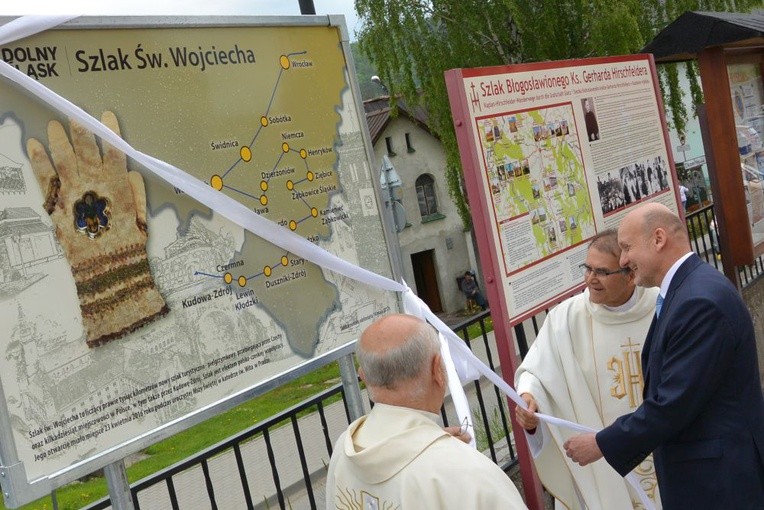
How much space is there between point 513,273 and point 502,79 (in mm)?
899

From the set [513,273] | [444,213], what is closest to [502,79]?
[513,273]

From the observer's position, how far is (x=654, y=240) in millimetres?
3531

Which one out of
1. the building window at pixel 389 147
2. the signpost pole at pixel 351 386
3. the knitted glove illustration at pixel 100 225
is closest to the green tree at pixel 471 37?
the building window at pixel 389 147

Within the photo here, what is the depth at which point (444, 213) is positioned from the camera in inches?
1481

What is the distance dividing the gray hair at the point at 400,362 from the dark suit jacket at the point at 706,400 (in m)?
1.29

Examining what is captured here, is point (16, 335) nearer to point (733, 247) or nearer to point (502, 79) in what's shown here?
point (502, 79)

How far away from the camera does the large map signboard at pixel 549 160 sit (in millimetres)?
4059

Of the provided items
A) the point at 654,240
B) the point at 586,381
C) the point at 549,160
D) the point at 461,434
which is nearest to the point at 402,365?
the point at 461,434

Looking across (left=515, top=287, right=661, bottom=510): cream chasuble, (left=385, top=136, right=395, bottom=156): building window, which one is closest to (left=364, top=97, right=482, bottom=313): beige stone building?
(left=385, top=136, right=395, bottom=156): building window

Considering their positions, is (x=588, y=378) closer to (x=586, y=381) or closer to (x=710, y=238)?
(x=586, y=381)

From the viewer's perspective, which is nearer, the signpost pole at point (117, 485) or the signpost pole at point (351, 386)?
the signpost pole at point (117, 485)

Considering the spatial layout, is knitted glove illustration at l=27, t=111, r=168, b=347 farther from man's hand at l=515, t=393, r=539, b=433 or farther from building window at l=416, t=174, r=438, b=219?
building window at l=416, t=174, r=438, b=219

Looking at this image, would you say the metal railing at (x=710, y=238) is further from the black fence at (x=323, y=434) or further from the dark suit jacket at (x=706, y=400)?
the dark suit jacket at (x=706, y=400)

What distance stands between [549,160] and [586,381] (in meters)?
1.10
